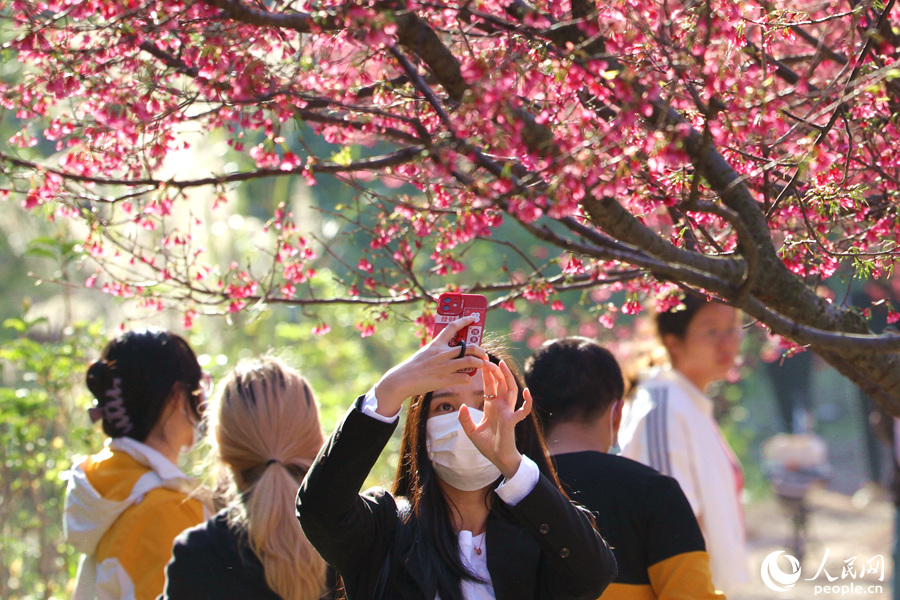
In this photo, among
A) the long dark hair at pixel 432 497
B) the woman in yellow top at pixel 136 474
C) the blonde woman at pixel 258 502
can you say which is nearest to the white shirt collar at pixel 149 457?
the woman in yellow top at pixel 136 474

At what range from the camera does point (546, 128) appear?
64.4 inches

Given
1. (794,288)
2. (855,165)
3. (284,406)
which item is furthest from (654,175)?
(284,406)

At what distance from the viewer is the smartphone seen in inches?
71.1

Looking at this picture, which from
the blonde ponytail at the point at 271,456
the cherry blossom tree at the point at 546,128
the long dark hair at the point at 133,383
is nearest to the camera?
the cherry blossom tree at the point at 546,128

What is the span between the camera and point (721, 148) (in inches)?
83.4

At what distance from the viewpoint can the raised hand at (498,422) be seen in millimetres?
1782

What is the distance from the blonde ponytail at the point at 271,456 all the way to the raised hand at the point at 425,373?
2.38 ft

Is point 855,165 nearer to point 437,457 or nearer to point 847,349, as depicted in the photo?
point 847,349

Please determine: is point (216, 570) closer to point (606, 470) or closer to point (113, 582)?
point (113, 582)

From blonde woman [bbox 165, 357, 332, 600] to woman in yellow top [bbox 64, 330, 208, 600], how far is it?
28 cm

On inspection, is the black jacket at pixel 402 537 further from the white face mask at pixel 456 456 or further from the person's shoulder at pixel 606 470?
the person's shoulder at pixel 606 470

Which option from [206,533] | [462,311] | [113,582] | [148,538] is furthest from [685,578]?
[113,582]

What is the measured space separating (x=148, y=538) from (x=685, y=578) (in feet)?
5.04

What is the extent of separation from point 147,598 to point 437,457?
3.62ft
